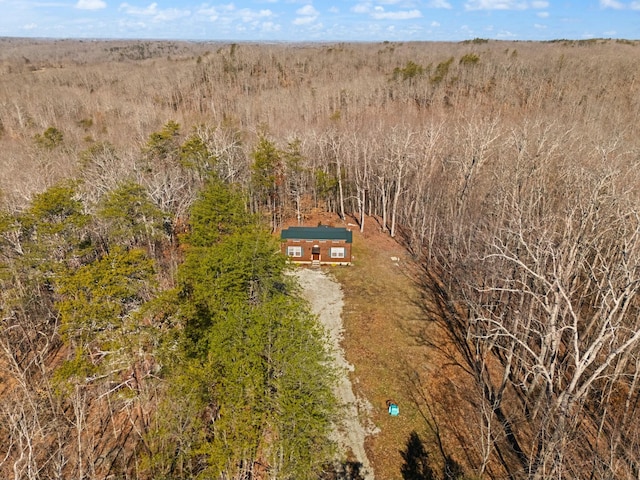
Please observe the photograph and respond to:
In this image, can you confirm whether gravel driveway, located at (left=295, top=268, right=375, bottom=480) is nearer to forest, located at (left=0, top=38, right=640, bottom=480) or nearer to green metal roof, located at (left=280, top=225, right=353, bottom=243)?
forest, located at (left=0, top=38, right=640, bottom=480)

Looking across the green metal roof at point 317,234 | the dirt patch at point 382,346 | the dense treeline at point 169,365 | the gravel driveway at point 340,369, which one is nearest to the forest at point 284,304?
the dense treeline at point 169,365

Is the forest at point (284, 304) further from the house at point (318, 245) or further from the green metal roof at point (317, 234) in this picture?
the house at point (318, 245)

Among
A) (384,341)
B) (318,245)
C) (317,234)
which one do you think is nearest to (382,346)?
(384,341)

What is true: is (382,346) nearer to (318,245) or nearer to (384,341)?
(384,341)

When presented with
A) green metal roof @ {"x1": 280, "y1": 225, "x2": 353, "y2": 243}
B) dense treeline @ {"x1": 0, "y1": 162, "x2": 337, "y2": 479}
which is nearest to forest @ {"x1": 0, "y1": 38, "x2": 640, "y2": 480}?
dense treeline @ {"x1": 0, "y1": 162, "x2": 337, "y2": 479}

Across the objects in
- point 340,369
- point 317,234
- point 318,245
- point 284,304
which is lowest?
point 340,369
